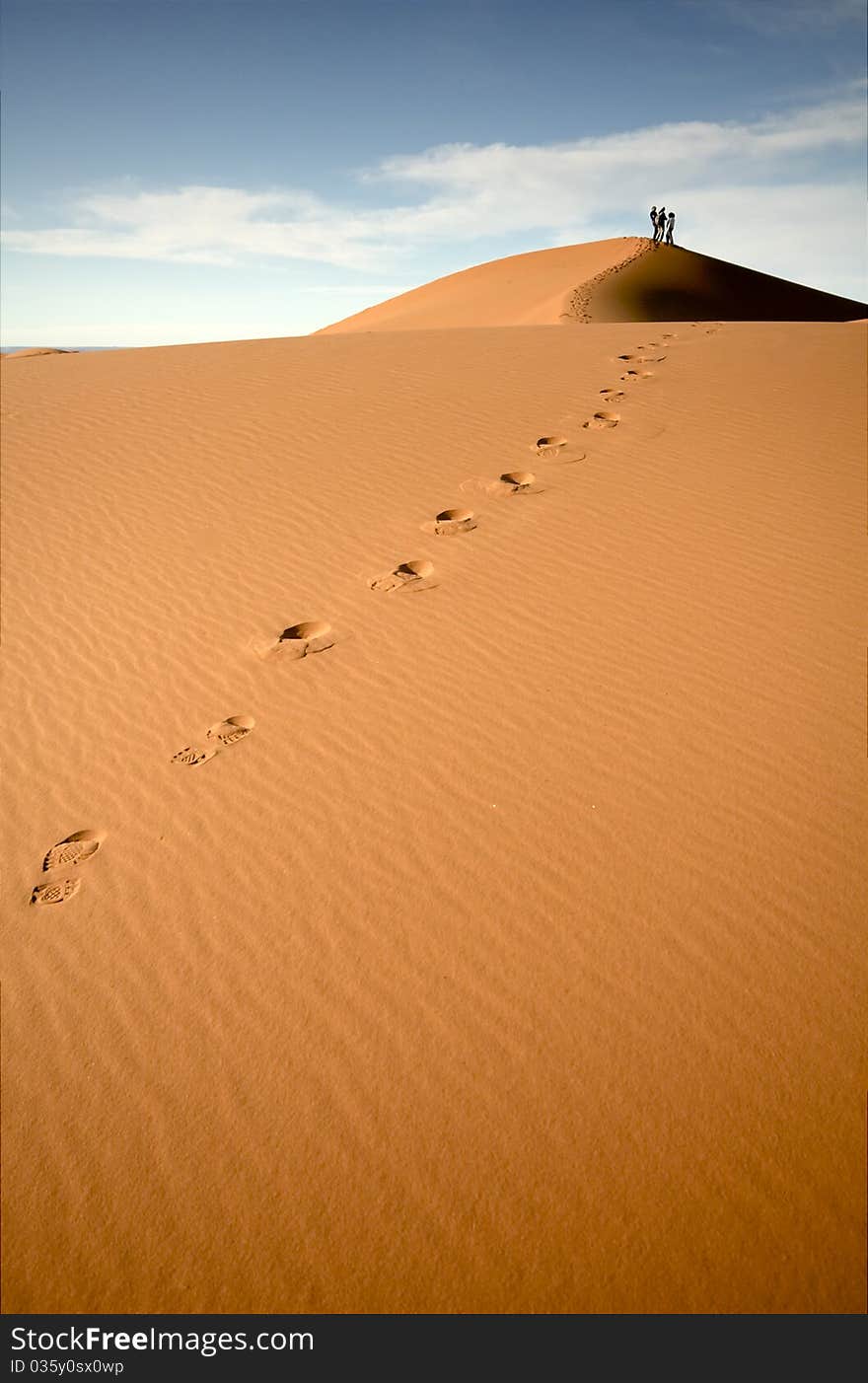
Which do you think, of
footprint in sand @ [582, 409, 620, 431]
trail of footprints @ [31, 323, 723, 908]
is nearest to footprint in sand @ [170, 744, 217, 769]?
trail of footprints @ [31, 323, 723, 908]

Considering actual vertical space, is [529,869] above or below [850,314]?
below

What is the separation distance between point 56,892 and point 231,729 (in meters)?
1.06

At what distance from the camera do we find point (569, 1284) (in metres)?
1.63

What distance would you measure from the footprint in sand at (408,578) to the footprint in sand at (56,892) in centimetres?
245

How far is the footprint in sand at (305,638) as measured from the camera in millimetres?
4129

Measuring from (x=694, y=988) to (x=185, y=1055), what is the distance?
1.50 meters

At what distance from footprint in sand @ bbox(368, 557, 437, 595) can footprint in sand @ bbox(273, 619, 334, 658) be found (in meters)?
0.52

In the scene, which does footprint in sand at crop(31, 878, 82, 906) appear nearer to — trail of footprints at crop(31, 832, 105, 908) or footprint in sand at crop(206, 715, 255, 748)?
trail of footprints at crop(31, 832, 105, 908)

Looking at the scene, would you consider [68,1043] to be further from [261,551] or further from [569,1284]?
[261,551]

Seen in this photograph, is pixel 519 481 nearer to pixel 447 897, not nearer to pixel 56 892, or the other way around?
pixel 447 897

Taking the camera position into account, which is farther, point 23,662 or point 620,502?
point 620,502

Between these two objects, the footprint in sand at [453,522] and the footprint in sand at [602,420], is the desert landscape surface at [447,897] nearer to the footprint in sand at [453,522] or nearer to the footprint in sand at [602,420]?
the footprint in sand at [453,522]

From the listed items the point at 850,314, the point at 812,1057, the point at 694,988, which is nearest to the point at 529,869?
the point at 694,988

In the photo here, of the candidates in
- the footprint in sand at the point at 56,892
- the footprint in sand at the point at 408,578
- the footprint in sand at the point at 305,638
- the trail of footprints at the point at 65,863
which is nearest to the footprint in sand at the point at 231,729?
the footprint in sand at the point at 305,638
